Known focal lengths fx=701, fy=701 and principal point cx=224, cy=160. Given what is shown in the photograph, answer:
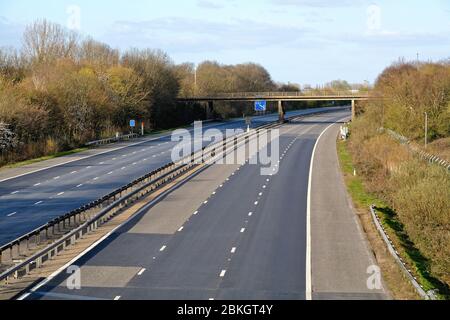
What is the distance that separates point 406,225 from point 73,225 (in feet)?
58.2

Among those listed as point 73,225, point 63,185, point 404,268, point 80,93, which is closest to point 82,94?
point 80,93

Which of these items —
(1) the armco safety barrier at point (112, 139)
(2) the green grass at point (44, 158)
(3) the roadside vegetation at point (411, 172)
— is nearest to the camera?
(3) the roadside vegetation at point (411, 172)

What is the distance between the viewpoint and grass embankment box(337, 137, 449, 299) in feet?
88.8

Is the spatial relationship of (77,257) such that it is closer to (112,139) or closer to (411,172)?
(411,172)

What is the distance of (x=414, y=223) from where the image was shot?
124 ft

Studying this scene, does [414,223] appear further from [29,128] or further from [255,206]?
[29,128]

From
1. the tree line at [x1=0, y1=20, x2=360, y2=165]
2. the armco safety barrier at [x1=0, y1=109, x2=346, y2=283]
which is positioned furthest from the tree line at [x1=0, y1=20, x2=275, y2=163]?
the armco safety barrier at [x1=0, y1=109, x2=346, y2=283]

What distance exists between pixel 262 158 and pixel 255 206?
27712 millimetres

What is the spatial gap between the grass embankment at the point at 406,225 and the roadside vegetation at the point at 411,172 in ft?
0.15

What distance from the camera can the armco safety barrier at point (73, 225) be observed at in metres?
27.1

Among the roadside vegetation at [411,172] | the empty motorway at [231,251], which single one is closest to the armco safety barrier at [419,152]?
the roadside vegetation at [411,172]

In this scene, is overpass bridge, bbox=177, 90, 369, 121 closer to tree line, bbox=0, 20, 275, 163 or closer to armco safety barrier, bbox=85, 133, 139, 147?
tree line, bbox=0, 20, 275, 163

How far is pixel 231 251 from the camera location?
2992cm

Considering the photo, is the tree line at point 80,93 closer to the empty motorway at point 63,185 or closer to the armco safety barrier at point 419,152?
the empty motorway at point 63,185
